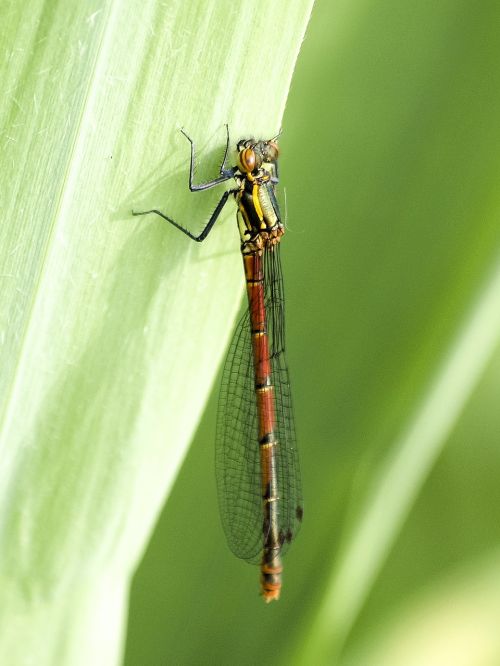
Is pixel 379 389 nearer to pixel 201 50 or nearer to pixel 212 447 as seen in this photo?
pixel 212 447

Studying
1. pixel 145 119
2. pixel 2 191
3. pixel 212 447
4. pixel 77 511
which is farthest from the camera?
pixel 212 447

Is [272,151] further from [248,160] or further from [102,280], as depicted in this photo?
[102,280]

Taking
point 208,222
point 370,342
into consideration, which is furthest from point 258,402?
point 208,222

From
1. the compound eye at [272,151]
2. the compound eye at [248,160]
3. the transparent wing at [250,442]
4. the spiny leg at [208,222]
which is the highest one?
the compound eye at [272,151]

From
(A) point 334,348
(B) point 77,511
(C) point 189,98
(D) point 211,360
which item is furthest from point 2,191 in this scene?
(A) point 334,348

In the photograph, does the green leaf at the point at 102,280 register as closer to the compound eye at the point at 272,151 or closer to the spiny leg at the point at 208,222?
the spiny leg at the point at 208,222

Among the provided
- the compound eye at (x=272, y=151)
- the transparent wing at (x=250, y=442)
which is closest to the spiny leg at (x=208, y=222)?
the compound eye at (x=272, y=151)
